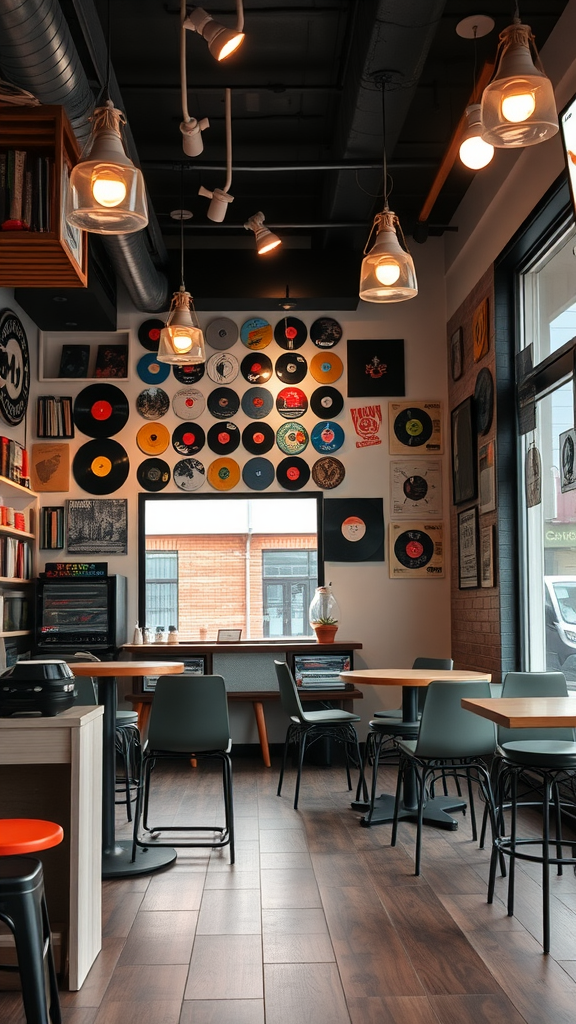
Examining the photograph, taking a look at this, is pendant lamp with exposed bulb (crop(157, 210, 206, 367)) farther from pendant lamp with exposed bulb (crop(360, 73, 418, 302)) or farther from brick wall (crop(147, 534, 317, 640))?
brick wall (crop(147, 534, 317, 640))

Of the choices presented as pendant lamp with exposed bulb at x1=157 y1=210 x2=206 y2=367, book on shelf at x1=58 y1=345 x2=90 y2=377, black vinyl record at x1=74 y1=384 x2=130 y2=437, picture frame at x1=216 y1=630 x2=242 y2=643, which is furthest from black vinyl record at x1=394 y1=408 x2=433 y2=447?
pendant lamp with exposed bulb at x1=157 y1=210 x2=206 y2=367

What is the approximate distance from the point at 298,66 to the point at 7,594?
4.04 metres

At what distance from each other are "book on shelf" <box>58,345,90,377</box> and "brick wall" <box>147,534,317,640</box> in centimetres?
148

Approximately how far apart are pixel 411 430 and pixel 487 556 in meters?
1.69

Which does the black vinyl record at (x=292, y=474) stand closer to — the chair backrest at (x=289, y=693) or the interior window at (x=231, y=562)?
the interior window at (x=231, y=562)

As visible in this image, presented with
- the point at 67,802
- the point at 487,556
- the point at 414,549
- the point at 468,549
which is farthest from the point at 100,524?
the point at 67,802

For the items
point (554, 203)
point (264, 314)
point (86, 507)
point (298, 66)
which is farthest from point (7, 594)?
point (554, 203)

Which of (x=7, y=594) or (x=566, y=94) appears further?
(x=7, y=594)

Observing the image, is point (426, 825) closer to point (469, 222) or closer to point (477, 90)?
point (477, 90)

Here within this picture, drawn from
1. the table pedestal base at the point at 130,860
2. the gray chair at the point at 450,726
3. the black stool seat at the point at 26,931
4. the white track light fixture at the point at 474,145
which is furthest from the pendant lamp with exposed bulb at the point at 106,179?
the table pedestal base at the point at 130,860

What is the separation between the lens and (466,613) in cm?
716

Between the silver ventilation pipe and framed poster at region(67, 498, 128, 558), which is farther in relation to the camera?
framed poster at region(67, 498, 128, 558)

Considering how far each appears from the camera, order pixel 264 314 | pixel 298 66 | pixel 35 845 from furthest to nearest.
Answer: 1. pixel 264 314
2. pixel 298 66
3. pixel 35 845

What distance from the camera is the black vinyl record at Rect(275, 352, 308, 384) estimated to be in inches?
310
